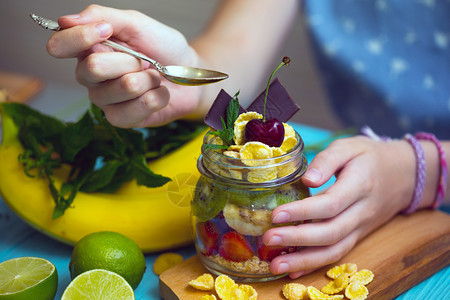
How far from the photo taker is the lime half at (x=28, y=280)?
636 mm

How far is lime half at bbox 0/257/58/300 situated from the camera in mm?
636

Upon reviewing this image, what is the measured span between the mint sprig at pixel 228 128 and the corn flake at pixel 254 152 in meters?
0.04

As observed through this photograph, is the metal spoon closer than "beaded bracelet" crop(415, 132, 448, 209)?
Yes

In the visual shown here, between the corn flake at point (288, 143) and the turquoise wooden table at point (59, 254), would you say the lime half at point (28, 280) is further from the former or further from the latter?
the corn flake at point (288, 143)

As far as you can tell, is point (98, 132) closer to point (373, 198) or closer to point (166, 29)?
point (166, 29)

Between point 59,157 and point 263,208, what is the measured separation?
0.44 metres

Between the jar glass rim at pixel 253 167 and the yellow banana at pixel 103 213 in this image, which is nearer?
the jar glass rim at pixel 253 167

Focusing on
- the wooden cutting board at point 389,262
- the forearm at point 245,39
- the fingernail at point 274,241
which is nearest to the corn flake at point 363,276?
the wooden cutting board at point 389,262

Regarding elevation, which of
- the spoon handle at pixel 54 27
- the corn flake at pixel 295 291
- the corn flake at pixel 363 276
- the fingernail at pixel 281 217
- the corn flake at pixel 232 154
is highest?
the spoon handle at pixel 54 27

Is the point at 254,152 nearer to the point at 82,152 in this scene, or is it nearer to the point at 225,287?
the point at 225,287

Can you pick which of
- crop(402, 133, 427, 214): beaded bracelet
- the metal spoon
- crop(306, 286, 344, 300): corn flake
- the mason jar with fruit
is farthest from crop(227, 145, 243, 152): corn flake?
crop(402, 133, 427, 214): beaded bracelet

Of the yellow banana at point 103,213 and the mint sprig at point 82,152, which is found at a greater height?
the mint sprig at point 82,152

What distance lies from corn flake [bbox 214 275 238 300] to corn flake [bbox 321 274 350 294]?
12 cm

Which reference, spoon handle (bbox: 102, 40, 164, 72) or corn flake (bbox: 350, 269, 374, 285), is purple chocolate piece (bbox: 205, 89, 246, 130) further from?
corn flake (bbox: 350, 269, 374, 285)
